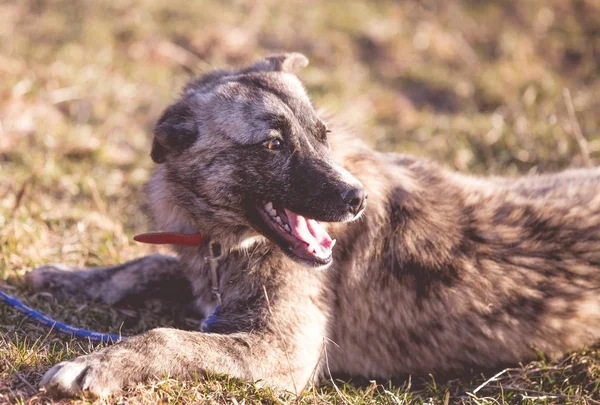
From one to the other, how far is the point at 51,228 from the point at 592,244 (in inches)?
157

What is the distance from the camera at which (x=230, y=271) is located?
12.2 ft

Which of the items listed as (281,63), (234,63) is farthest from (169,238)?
(234,63)

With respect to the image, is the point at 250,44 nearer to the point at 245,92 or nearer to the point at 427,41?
the point at 427,41

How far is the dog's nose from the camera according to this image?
3.37 m

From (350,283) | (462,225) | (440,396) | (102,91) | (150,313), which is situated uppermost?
(462,225)

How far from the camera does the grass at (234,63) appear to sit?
3621 millimetres

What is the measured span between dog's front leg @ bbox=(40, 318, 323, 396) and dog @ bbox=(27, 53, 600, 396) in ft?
0.07

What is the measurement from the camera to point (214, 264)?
3725 mm

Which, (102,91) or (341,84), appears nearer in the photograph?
(102,91)

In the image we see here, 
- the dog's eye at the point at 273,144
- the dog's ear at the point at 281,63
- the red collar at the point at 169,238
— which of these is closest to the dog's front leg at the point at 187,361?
the red collar at the point at 169,238

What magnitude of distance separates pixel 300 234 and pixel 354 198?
1.37ft

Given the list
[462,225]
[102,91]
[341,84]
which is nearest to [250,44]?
[341,84]

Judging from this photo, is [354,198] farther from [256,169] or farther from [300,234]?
[256,169]

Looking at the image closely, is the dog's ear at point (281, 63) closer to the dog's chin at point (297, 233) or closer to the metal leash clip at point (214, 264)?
the dog's chin at point (297, 233)
